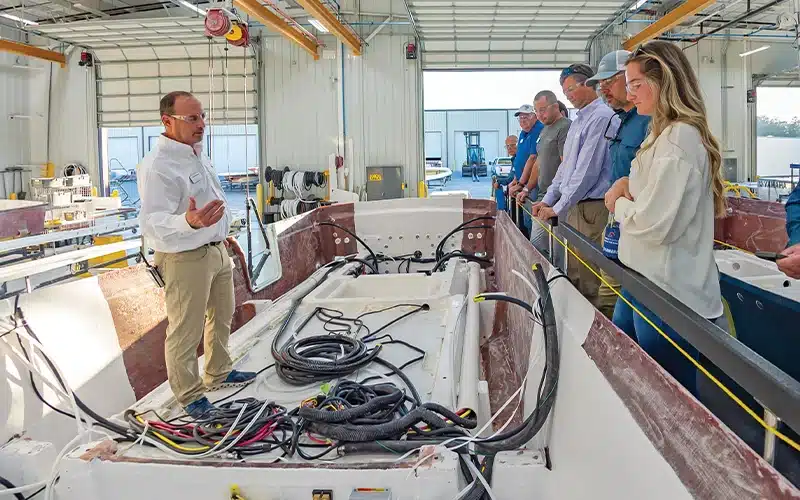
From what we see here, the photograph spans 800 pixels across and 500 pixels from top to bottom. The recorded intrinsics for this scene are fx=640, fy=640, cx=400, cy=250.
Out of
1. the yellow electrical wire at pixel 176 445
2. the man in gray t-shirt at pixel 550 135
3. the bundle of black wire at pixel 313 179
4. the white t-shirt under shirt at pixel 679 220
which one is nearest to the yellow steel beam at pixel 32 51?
the bundle of black wire at pixel 313 179

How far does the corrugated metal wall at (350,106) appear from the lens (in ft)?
38.2

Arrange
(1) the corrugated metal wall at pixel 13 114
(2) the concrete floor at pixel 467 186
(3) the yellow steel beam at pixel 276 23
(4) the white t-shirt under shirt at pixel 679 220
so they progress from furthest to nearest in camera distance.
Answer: (2) the concrete floor at pixel 467 186 < (1) the corrugated metal wall at pixel 13 114 < (3) the yellow steel beam at pixel 276 23 < (4) the white t-shirt under shirt at pixel 679 220

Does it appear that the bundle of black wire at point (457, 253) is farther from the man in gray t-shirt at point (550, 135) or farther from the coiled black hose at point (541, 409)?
the coiled black hose at point (541, 409)

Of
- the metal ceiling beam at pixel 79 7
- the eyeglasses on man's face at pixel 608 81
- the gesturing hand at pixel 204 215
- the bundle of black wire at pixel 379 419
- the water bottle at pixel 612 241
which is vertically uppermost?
the metal ceiling beam at pixel 79 7

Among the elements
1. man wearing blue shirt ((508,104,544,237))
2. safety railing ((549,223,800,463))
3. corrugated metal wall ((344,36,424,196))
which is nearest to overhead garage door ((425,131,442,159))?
corrugated metal wall ((344,36,424,196))

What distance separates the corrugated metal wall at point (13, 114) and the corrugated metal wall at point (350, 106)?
503 centimetres

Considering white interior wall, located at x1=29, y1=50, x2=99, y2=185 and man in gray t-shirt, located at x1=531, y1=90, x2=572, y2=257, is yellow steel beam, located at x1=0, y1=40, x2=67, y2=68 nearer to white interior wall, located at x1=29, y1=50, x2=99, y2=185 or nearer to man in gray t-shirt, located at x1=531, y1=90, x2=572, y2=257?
white interior wall, located at x1=29, y1=50, x2=99, y2=185

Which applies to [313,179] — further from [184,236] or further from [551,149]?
[184,236]

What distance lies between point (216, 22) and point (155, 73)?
8.31m

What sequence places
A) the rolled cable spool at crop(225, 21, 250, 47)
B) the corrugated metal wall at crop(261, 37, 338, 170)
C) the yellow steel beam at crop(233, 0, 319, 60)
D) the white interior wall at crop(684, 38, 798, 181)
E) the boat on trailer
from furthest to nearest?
the white interior wall at crop(684, 38, 798, 181)
the corrugated metal wall at crop(261, 37, 338, 170)
the yellow steel beam at crop(233, 0, 319, 60)
the rolled cable spool at crop(225, 21, 250, 47)
the boat on trailer

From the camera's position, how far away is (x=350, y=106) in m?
11.8

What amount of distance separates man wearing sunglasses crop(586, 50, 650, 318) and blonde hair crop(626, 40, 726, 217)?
2.25ft

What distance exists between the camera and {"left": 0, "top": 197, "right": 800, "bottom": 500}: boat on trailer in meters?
1.35

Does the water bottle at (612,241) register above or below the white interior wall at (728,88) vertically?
below
